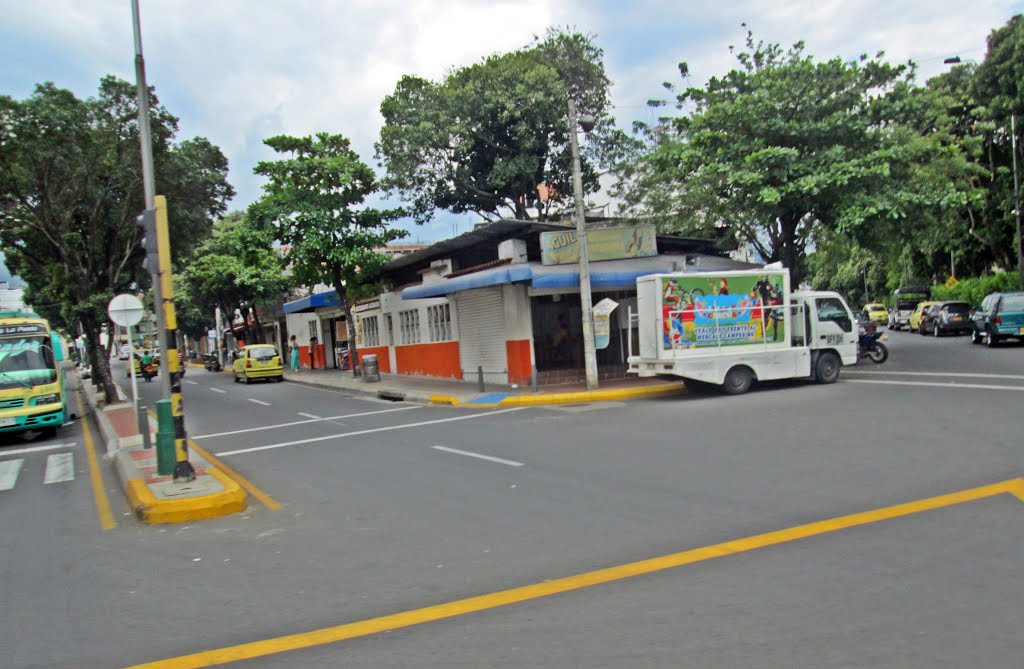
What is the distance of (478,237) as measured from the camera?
853 inches

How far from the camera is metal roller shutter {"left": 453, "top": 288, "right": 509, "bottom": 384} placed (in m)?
21.6

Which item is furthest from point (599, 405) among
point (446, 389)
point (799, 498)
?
point (799, 498)

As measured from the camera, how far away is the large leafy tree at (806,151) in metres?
18.3

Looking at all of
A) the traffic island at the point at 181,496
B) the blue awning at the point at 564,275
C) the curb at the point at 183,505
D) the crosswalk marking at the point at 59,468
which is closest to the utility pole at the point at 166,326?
the traffic island at the point at 181,496

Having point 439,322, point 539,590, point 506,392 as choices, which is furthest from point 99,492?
point 439,322

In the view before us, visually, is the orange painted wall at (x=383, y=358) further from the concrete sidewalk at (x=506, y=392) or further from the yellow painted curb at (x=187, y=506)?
the yellow painted curb at (x=187, y=506)

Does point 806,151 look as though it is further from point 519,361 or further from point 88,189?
point 88,189

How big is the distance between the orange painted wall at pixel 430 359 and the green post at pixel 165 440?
15.7 m

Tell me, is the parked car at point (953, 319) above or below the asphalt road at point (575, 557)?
above

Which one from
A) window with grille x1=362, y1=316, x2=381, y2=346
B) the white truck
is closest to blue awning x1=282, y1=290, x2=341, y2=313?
window with grille x1=362, y1=316, x2=381, y2=346

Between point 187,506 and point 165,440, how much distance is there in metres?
1.68

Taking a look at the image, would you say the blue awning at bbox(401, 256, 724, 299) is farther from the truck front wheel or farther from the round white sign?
the round white sign

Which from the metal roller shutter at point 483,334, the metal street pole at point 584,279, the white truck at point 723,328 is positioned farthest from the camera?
the metal roller shutter at point 483,334

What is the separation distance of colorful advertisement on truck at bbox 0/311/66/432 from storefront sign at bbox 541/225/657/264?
1237 centimetres
